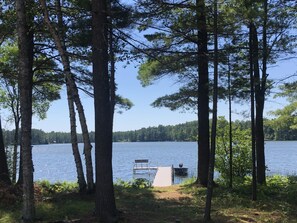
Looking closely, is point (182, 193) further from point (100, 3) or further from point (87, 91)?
point (100, 3)

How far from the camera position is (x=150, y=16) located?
9078mm

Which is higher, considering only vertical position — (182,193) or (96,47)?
(96,47)

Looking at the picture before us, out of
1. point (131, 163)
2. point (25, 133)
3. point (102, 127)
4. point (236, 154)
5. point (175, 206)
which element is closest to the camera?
point (102, 127)

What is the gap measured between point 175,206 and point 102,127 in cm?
351

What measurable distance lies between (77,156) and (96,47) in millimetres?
4104

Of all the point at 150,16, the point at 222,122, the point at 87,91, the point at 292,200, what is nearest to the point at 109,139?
the point at 150,16

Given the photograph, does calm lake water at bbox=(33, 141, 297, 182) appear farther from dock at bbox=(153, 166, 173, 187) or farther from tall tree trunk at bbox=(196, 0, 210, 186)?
tall tree trunk at bbox=(196, 0, 210, 186)

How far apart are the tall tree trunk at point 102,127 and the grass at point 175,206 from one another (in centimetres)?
34

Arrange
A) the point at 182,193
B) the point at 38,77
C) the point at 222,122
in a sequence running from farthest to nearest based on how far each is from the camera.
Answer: the point at 222,122
the point at 38,77
the point at 182,193

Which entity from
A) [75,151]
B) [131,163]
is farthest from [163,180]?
[131,163]

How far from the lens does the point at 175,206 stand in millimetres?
9656

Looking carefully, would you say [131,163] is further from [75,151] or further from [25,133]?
[25,133]

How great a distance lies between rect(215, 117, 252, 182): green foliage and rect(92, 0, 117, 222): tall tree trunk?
867cm

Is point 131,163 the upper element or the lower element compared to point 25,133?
lower
